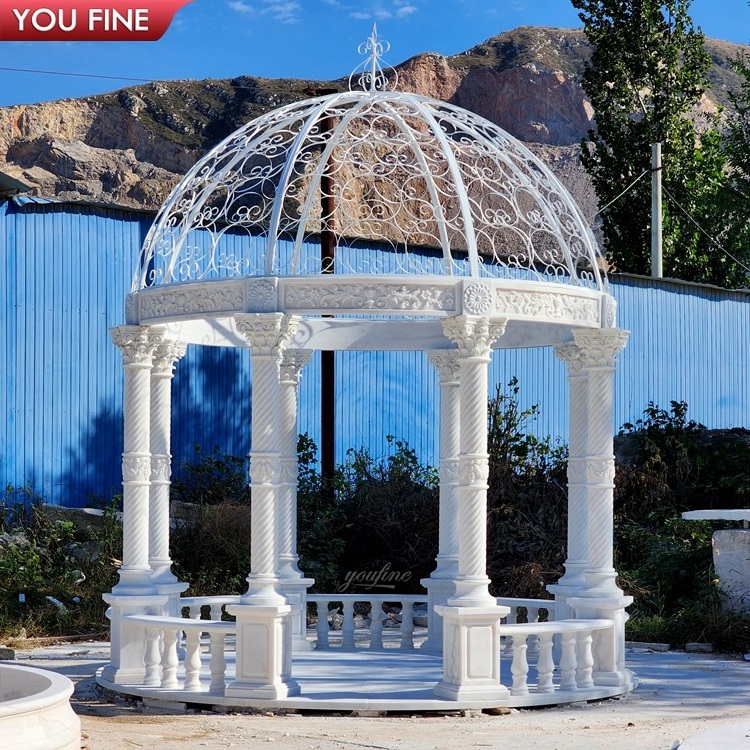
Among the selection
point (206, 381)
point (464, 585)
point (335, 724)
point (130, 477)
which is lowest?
point (335, 724)

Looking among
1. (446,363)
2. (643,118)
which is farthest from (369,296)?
(643,118)

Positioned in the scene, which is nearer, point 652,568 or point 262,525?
point 262,525

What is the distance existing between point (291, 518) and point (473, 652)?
12.3 feet

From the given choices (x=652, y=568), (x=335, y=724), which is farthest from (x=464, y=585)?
(x=652, y=568)

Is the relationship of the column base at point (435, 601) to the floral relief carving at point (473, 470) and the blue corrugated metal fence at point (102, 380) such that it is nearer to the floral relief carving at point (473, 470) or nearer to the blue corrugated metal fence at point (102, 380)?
the floral relief carving at point (473, 470)

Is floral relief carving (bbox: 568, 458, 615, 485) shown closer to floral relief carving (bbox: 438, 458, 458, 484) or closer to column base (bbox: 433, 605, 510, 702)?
column base (bbox: 433, 605, 510, 702)

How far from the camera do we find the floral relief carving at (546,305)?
33.0ft

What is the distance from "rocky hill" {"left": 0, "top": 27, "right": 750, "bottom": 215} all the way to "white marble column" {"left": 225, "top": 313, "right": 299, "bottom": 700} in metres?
31.0

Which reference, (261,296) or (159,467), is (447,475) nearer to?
(159,467)

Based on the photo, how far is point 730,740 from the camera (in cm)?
791

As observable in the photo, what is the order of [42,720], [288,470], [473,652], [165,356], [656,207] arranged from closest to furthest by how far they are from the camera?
[42,720] → [473,652] → [165,356] → [288,470] → [656,207]

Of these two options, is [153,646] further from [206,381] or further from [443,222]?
[206,381]

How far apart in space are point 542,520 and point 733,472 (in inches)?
116

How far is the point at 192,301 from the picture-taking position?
1030 cm
